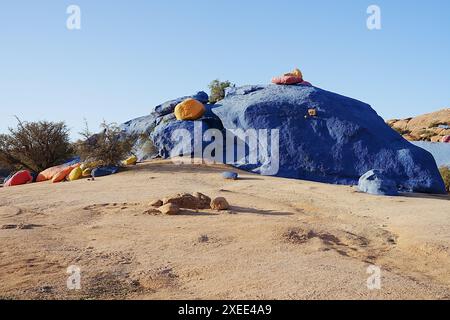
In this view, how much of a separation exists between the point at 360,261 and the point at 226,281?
1.75 metres

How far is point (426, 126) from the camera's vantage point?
123ft

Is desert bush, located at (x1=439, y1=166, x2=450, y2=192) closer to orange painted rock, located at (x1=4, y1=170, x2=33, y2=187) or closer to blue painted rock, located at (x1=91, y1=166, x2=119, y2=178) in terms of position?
blue painted rock, located at (x1=91, y1=166, x2=119, y2=178)

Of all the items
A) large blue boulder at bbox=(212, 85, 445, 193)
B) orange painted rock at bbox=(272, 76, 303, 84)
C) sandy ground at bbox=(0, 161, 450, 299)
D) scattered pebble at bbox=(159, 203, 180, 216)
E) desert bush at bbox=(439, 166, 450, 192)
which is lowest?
desert bush at bbox=(439, 166, 450, 192)

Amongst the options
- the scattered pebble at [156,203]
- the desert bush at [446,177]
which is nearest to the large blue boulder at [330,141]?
the desert bush at [446,177]

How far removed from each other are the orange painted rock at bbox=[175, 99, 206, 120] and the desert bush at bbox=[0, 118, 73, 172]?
4.68m

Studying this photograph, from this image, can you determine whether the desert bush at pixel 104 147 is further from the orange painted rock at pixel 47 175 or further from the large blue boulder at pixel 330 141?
the large blue boulder at pixel 330 141

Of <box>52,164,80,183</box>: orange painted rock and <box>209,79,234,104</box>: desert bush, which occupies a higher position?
<box>209,79,234,104</box>: desert bush

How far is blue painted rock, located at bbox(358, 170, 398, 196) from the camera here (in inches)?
407

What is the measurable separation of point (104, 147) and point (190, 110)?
12.0ft

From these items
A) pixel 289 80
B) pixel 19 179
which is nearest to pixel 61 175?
pixel 19 179

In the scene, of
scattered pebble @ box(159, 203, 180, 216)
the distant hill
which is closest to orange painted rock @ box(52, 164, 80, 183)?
scattered pebble @ box(159, 203, 180, 216)

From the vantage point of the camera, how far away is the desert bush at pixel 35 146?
54.6ft

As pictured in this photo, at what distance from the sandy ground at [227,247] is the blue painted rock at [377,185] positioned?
74 cm

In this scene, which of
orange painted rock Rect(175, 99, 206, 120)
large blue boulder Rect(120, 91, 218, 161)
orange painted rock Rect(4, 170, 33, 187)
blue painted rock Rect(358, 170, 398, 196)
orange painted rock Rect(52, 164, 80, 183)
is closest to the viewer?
blue painted rock Rect(358, 170, 398, 196)
